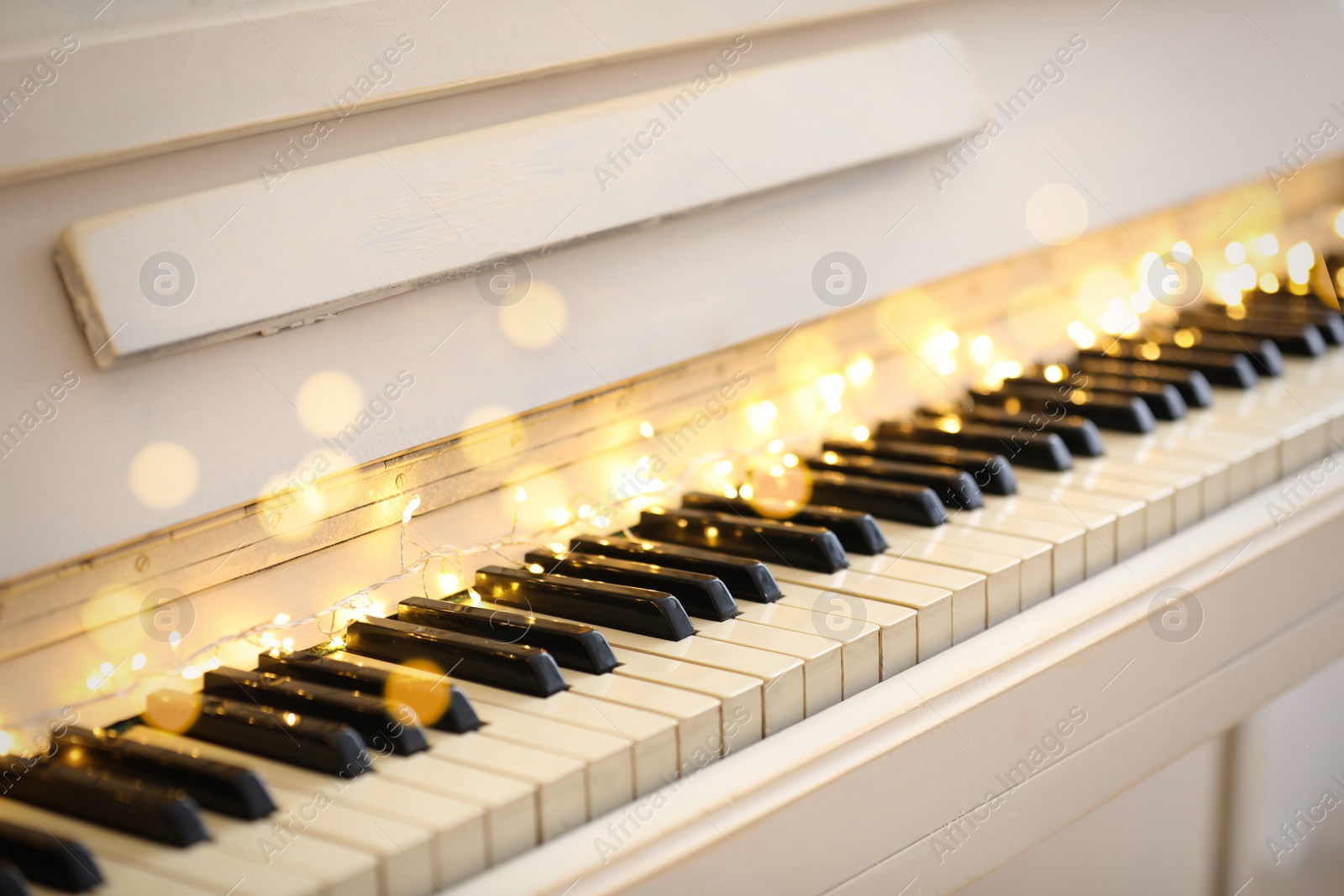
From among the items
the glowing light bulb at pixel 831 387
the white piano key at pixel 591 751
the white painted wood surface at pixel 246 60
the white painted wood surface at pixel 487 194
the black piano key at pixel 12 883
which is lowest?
the white piano key at pixel 591 751

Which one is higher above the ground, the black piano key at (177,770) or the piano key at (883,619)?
the black piano key at (177,770)

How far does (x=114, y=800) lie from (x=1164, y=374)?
1.86 metres

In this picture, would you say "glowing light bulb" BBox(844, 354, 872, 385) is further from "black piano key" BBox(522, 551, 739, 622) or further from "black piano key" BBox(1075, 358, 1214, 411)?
"black piano key" BBox(522, 551, 739, 622)

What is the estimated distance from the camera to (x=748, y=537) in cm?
166

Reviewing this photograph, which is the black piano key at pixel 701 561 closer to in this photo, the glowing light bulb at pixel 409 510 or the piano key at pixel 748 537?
the piano key at pixel 748 537

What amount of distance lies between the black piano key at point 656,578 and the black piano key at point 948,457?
0.53 meters

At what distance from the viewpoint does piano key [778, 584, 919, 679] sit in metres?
1.43

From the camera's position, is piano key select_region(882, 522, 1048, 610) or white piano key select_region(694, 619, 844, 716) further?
piano key select_region(882, 522, 1048, 610)

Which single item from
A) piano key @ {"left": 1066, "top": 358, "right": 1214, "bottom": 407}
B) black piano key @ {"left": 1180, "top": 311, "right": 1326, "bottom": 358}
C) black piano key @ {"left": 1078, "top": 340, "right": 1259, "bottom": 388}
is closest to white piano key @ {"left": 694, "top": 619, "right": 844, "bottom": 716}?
piano key @ {"left": 1066, "top": 358, "right": 1214, "bottom": 407}

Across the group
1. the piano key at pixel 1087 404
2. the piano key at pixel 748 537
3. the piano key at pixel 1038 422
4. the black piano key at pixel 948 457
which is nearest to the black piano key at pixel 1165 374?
the piano key at pixel 1087 404

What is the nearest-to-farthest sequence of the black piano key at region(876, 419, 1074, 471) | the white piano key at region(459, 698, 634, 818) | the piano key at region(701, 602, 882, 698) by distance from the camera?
1. the white piano key at region(459, 698, 634, 818)
2. the piano key at region(701, 602, 882, 698)
3. the black piano key at region(876, 419, 1074, 471)

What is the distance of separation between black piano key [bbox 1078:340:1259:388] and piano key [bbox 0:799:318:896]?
1.80m

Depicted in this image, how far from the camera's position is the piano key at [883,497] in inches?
68.6

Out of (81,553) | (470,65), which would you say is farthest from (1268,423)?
(81,553)
